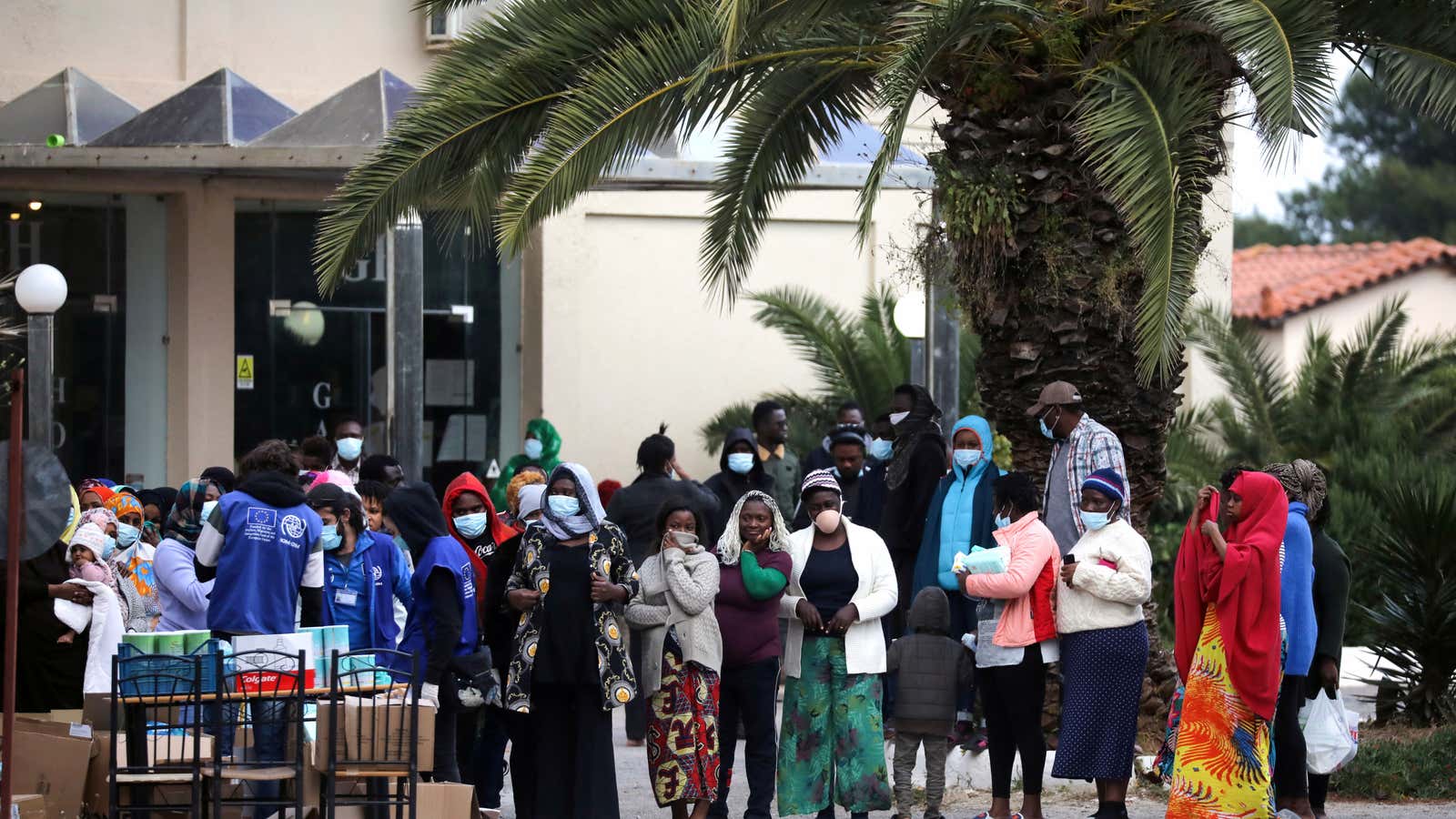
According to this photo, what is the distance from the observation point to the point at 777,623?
31.5ft

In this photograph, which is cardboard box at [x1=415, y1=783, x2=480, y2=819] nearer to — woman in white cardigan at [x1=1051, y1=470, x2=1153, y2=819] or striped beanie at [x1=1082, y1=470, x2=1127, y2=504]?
woman in white cardigan at [x1=1051, y1=470, x2=1153, y2=819]

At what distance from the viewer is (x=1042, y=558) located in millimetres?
9281

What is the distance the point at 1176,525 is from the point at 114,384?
10.7 metres

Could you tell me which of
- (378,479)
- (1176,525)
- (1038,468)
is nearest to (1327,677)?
(1038,468)

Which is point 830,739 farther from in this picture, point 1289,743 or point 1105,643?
point 1289,743

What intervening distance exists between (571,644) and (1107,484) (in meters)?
2.65

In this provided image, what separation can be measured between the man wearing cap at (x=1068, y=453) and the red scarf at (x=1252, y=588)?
1.11 m

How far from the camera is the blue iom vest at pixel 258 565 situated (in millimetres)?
8945

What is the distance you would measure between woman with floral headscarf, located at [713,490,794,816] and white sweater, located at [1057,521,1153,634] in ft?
4.55

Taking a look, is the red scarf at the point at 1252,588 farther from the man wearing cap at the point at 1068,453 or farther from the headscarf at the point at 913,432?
the headscarf at the point at 913,432

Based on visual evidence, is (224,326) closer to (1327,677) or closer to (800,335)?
(800,335)

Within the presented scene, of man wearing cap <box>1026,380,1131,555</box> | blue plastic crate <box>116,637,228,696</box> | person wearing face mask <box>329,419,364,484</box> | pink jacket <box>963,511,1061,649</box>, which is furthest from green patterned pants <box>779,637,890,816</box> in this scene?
person wearing face mask <box>329,419,364,484</box>

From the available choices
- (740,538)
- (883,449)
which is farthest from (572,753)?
(883,449)

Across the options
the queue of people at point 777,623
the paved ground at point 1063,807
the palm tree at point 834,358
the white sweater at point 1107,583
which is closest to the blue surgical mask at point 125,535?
the queue of people at point 777,623
